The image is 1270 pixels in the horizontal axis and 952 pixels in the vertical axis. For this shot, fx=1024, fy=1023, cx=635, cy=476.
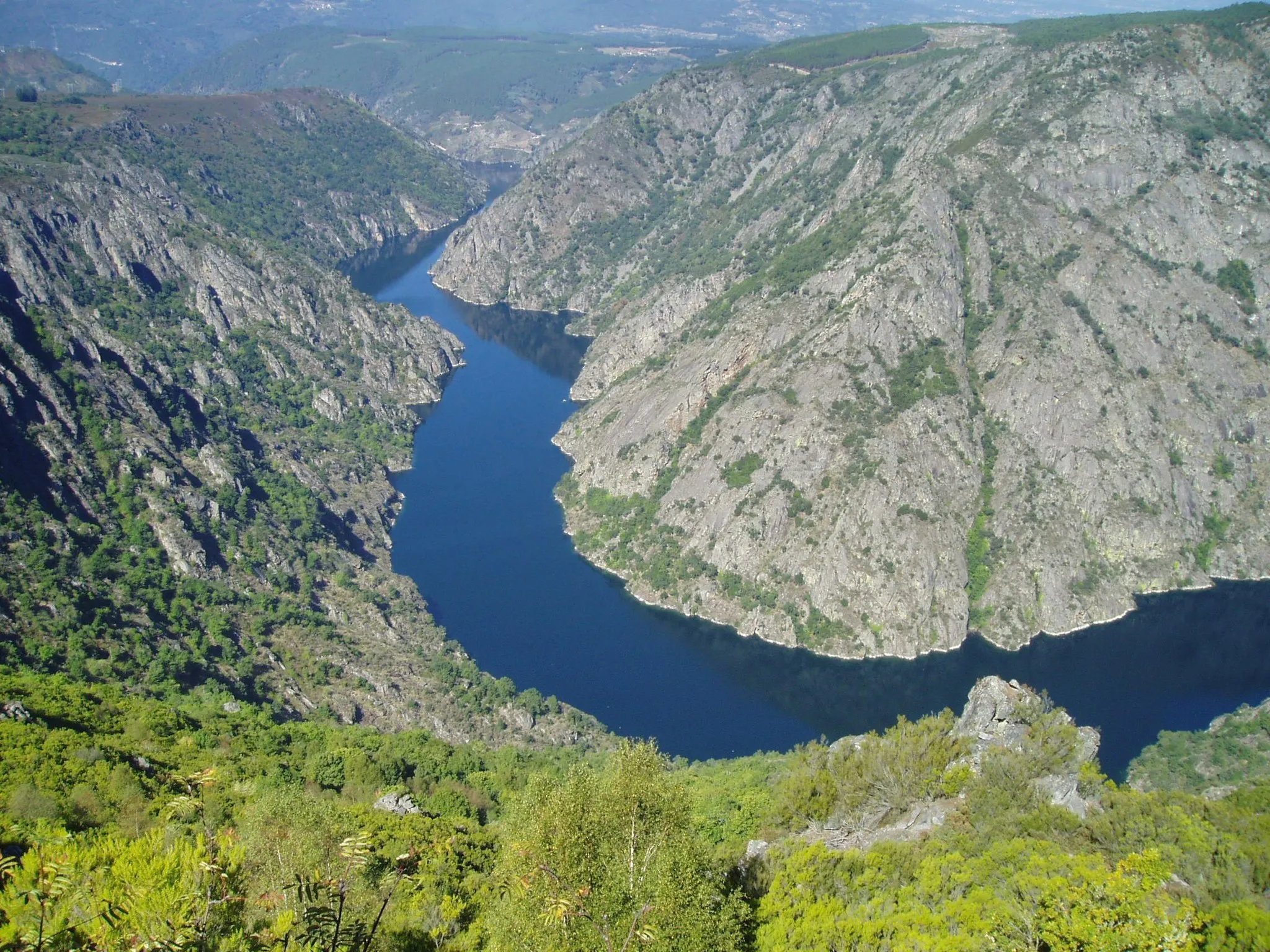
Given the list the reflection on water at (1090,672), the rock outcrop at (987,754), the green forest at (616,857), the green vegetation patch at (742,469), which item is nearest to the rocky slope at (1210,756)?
the reflection on water at (1090,672)

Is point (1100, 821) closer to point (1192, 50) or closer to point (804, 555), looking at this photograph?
point (804, 555)

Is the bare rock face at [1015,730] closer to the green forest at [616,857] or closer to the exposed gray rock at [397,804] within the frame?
the green forest at [616,857]

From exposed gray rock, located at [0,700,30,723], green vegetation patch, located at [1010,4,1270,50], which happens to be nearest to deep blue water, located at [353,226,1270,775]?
exposed gray rock, located at [0,700,30,723]

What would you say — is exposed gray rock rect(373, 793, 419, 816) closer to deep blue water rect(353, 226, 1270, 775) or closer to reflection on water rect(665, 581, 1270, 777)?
deep blue water rect(353, 226, 1270, 775)

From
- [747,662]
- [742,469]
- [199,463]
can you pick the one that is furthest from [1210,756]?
[199,463]

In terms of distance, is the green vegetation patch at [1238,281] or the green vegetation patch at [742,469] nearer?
the green vegetation patch at [742,469]

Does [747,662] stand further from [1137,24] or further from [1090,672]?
[1137,24]
